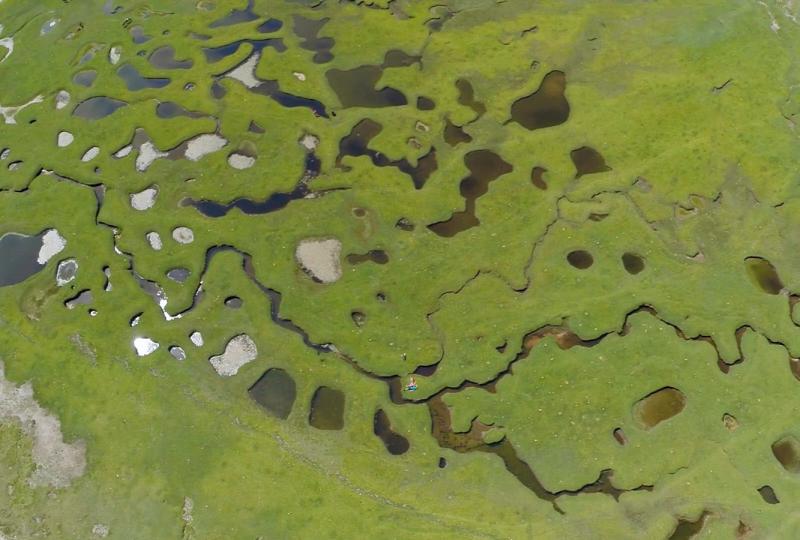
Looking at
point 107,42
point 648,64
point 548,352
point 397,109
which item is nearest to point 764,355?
point 548,352

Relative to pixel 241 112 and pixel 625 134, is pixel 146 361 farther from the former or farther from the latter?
pixel 625 134

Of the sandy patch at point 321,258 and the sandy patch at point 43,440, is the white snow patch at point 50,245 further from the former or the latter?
the sandy patch at point 321,258

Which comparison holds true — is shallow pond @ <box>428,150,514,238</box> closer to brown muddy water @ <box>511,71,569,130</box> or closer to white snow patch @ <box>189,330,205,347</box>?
brown muddy water @ <box>511,71,569,130</box>

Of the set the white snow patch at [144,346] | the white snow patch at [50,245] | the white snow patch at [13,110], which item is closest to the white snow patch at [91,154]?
the white snow patch at [50,245]

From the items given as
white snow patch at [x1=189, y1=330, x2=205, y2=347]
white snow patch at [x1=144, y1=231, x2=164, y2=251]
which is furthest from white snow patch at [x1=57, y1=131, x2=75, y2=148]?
white snow patch at [x1=189, y1=330, x2=205, y2=347]

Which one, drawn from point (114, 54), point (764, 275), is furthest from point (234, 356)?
point (114, 54)

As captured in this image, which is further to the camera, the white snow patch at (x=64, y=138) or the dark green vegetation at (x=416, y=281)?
the white snow patch at (x=64, y=138)

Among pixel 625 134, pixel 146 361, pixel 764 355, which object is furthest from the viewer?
pixel 625 134
